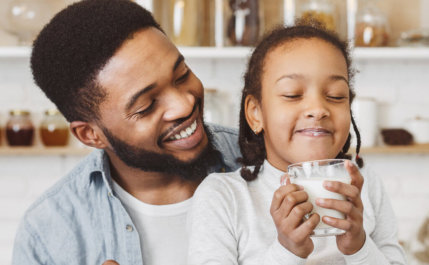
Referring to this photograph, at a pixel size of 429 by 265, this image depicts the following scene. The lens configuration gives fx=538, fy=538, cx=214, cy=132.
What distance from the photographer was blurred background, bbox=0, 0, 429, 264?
2.39 m

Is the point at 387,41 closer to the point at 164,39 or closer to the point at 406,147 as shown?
the point at 406,147

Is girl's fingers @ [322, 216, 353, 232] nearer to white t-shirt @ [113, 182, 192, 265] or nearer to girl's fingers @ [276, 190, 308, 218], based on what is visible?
girl's fingers @ [276, 190, 308, 218]

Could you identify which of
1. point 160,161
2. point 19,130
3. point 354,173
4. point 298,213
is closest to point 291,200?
point 298,213

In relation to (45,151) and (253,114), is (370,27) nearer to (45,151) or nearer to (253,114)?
(253,114)

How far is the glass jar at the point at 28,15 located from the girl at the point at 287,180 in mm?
1402

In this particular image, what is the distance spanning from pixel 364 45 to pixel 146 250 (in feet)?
4.88

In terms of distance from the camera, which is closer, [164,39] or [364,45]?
[164,39]

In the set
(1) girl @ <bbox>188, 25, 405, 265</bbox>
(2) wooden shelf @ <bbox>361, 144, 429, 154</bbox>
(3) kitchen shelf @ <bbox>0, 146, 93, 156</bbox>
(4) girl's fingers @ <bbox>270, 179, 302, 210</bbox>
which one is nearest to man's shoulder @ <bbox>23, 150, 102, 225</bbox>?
(1) girl @ <bbox>188, 25, 405, 265</bbox>

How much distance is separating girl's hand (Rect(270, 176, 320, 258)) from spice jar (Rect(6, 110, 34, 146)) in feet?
5.99

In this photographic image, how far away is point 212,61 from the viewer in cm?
268

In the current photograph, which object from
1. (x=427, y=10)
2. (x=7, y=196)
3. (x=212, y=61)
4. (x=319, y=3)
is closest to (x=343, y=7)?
(x=319, y=3)

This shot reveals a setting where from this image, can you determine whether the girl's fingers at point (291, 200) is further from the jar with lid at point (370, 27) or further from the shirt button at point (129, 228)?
the jar with lid at point (370, 27)

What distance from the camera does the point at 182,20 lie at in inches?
93.0

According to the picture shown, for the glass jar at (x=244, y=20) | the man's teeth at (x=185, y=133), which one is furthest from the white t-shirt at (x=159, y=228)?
the glass jar at (x=244, y=20)
